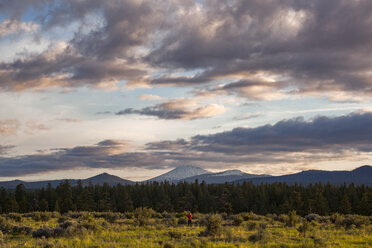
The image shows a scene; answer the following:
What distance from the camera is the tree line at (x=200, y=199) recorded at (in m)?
98.9

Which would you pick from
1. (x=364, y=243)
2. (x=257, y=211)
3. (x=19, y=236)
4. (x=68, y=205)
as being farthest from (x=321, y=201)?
(x=19, y=236)

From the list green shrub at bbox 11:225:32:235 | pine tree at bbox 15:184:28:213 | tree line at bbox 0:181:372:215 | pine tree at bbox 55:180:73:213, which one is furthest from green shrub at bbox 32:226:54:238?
pine tree at bbox 15:184:28:213

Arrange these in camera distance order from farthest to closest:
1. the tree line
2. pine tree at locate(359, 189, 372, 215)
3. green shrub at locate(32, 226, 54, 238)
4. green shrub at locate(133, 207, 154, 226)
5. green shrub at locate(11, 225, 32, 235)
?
the tree line < pine tree at locate(359, 189, 372, 215) < green shrub at locate(133, 207, 154, 226) < green shrub at locate(11, 225, 32, 235) < green shrub at locate(32, 226, 54, 238)

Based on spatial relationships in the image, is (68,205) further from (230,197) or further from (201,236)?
(201,236)

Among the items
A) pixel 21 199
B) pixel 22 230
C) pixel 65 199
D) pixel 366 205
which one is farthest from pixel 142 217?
pixel 21 199

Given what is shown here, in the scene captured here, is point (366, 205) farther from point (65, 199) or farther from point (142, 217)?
point (65, 199)

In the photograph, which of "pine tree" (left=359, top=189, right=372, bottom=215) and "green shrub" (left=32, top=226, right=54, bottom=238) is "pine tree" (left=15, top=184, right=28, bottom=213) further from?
"pine tree" (left=359, top=189, right=372, bottom=215)

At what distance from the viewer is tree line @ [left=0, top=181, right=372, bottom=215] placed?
324 feet

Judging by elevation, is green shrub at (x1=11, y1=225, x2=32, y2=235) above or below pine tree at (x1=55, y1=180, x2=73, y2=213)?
above

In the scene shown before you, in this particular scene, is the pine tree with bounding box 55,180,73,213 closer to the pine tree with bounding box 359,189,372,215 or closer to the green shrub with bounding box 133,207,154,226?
the green shrub with bounding box 133,207,154,226

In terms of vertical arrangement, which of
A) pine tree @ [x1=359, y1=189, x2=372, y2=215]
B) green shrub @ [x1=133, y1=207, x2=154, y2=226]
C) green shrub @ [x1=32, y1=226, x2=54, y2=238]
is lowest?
pine tree @ [x1=359, y1=189, x2=372, y2=215]

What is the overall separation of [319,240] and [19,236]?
2005 centimetres

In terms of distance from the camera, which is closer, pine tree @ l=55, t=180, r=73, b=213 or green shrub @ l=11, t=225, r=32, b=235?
green shrub @ l=11, t=225, r=32, b=235

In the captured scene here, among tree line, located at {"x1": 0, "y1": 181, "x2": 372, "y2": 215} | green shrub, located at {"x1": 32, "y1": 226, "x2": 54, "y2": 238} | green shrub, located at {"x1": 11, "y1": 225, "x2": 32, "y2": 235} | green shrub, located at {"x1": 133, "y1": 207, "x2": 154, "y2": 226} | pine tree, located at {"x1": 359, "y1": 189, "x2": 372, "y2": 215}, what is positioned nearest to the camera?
green shrub, located at {"x1": 32, "y1": 226, "x2": 54, "y2": 238}
